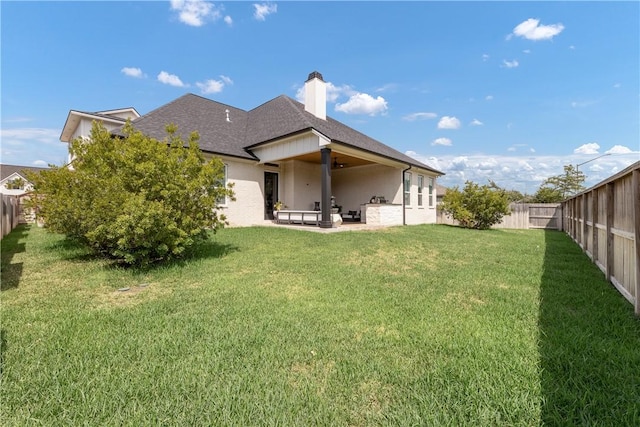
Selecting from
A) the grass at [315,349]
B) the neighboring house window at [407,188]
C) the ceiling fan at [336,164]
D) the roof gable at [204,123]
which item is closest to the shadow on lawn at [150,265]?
the grass at [315,349]

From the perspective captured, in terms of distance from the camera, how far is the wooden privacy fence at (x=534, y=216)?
1850cm

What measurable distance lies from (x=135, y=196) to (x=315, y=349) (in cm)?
479

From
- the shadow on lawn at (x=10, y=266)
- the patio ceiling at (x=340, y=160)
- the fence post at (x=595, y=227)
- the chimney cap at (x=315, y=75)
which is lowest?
the shadow on lawn at (x=10, y=266)

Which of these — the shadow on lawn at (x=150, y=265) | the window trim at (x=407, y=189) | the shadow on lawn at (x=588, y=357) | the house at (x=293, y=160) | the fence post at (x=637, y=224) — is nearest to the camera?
the shadow on lawn at (x=588, y=357)

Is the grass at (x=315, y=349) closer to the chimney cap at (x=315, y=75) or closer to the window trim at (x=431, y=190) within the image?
the chimney cap at (x=315, y=75)

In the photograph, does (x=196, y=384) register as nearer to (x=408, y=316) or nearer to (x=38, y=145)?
(x=408, y=316)

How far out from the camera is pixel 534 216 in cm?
1911

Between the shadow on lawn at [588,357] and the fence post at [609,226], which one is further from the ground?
the fence post at [609,226]

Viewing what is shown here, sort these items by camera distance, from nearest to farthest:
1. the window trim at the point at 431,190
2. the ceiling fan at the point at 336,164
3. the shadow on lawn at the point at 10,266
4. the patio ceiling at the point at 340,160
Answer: the shadow on lawn at the point at 10,266 < the patio ceiling at the point at 340,160 < the ceiling fan at the point at 336,164 < the window trim at the point at 431,190

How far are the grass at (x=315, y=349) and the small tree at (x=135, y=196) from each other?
0.77 m

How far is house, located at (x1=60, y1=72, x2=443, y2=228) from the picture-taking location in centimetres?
1196

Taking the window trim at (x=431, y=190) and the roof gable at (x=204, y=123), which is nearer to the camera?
the roof gable at (x=204, y=123)

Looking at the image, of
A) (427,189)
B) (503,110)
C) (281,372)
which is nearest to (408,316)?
A: (281,372)

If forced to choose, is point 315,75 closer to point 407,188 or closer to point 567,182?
point 407,188
